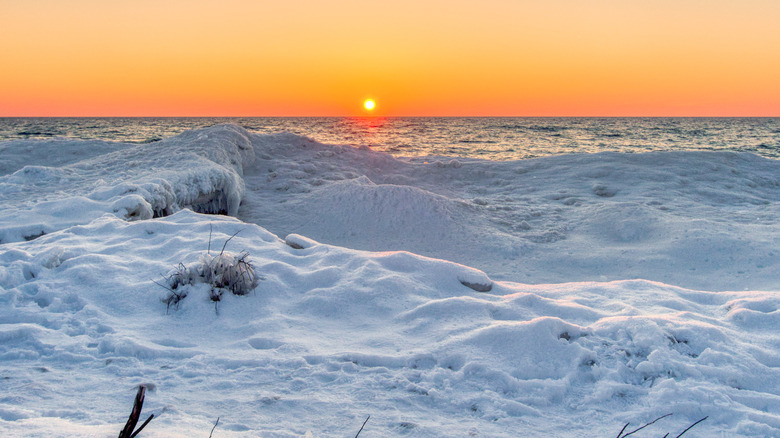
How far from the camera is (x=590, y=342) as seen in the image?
7.72 feet

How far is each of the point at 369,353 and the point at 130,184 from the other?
4.72 metres

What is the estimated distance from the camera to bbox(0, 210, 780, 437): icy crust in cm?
176

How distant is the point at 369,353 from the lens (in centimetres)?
227

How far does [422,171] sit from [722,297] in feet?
24.7

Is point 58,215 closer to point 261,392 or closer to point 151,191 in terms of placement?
point 151,191

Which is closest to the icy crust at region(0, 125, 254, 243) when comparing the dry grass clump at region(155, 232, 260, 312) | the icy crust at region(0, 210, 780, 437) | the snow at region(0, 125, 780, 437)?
the snow at region(0, 125, 780, 437)

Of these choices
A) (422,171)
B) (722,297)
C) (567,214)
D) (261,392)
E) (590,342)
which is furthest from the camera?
(422,171)

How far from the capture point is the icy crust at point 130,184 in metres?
4.71

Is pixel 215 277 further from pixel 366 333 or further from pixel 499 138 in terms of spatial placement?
pixel 499 138

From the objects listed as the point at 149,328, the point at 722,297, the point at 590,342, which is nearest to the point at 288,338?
the point at 149,328

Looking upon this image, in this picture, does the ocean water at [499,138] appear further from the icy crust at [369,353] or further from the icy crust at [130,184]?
the icy crust at [369,353]

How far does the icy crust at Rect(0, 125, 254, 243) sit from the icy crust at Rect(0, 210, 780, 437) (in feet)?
5.11

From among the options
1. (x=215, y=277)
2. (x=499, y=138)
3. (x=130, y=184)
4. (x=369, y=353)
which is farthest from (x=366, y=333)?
(x=499, y=138)

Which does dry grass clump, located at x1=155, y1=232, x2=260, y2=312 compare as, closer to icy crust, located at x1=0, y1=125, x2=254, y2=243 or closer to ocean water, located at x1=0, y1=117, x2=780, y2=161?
icy crust, located at x1=0, y1=125, x2=254, y2=243
